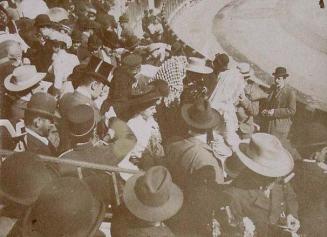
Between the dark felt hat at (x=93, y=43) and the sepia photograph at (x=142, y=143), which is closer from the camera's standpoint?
the sepia photograph at (x=142, y=143)

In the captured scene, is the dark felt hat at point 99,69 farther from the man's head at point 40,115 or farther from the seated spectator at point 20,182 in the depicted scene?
the seated spectator at point 20,182

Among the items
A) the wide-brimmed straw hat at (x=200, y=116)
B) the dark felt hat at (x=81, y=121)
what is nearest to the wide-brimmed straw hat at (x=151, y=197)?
the dark felt hat at (x=81, y=121)

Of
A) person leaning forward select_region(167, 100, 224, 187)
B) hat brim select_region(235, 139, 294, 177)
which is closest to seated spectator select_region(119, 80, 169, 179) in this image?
person leaning forward select_region(167, 100, 224, 187)

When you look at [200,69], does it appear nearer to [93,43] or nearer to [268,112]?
[268,112]

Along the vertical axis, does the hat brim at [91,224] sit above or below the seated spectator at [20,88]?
below

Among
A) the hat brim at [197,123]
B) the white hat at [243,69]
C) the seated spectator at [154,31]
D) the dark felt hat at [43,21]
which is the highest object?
the dark felt hat at [43,21]

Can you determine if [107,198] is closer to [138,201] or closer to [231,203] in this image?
[138,201]

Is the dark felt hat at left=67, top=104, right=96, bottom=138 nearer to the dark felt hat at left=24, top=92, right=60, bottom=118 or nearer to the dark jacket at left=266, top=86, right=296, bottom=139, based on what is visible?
the dark felt hat at left=24, top=92, right=60, bottom=118

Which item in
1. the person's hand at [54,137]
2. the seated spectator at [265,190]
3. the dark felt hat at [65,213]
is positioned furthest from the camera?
the person's hand at [54,137]
